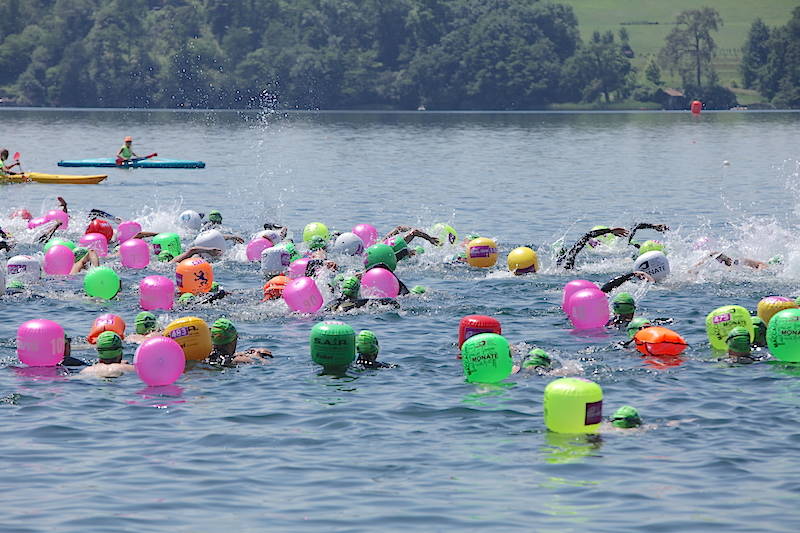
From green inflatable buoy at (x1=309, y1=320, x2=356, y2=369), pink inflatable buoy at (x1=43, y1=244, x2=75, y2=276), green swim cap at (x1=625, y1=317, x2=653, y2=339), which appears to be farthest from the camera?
pink inflatable buoy at (x1=43, y1=244, x2=75, y2=276)

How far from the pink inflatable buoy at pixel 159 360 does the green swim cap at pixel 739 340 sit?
8.44 m

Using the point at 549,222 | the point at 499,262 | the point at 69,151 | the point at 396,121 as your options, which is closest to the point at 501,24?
the point at 396,121

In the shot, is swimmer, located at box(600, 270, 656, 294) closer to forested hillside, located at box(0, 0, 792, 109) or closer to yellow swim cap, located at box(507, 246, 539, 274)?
yellow swim cap, located at box(507, 246, 539, 274)

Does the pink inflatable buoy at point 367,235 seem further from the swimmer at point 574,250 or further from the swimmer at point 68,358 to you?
the swimmer at point 68,358

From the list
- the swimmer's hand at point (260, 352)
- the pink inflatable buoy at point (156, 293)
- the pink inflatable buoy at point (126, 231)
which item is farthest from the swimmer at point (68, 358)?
the pink inflatable buoy at point (126, 231)

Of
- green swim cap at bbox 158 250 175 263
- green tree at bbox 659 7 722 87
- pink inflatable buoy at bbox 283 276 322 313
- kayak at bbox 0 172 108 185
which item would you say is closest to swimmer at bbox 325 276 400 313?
pink inflatable buoy at bbox 283 276 322 313

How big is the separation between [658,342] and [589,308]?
226 centimetres

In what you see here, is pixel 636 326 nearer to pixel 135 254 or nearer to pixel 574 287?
pixel 574 287

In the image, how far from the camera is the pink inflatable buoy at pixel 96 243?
31.1 m

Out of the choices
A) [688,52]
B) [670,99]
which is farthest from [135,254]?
[688,52]

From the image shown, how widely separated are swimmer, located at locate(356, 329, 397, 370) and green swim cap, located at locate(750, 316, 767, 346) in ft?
19.2

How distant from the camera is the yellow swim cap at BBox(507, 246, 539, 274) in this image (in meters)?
28.2

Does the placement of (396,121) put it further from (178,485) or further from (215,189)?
(178,485)

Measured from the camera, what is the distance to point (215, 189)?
5747 centimetres
